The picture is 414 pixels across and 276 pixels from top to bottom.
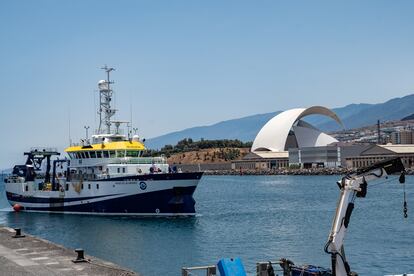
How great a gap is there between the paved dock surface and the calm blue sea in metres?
4.60

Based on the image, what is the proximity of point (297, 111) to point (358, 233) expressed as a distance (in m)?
156

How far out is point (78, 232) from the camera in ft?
149

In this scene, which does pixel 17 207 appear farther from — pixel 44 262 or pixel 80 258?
pixel 80 258

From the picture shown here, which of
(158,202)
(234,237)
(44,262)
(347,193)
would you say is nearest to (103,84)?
(158,202)

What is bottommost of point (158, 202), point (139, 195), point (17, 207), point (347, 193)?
point (17, 207)

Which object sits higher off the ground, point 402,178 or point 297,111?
point 297,111

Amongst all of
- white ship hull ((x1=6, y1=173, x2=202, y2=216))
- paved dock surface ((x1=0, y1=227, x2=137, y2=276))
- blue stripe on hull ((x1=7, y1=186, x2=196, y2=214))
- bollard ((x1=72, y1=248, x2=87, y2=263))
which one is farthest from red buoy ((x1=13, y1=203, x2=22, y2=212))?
bollard ((x1=72, y1=248, x2=87, y2=263))

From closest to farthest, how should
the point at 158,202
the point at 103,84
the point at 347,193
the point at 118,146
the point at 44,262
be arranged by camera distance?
1. the point at 347,193
2. the point at 44,262
3. the point at 158,202
4. the point at 118,146
5. the point at 103,84

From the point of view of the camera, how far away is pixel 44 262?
Result: 23172 mm

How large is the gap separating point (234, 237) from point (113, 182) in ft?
47.6

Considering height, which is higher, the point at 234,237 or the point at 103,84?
the point at 103,84

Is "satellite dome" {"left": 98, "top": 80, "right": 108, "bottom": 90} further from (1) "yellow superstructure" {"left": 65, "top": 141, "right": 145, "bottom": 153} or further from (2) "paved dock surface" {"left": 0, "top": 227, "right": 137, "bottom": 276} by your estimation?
(2) "paved dock surface" {"left": 0, "top": 227, "right": 137, "bottom": 276}

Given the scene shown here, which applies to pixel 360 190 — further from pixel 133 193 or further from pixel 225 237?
pixel 133 193

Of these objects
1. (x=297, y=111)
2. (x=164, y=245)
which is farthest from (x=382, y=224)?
(x=297, y=111)
